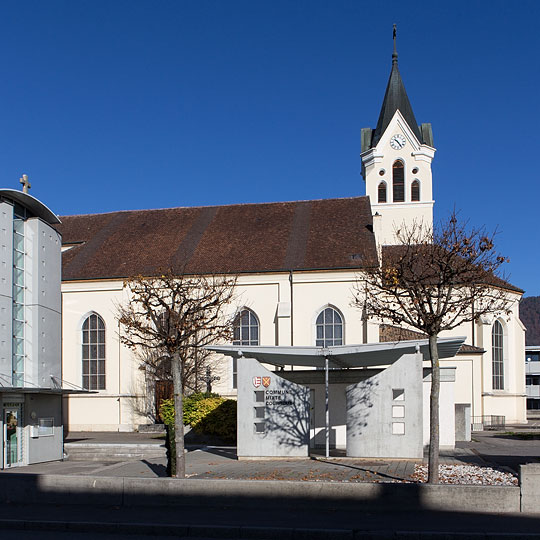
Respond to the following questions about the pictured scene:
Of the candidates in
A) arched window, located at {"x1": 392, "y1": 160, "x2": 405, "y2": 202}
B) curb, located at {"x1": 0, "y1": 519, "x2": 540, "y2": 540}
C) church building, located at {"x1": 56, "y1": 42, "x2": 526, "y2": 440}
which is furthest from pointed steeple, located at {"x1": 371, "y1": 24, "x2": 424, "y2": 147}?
curb, located at {"x1": 0, "y1": 519, "x2": 540, "y2": 540}

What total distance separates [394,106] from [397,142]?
126 inches

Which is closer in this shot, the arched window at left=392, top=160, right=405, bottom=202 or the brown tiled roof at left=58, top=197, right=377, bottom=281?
the brown tiled roof at left=58, top=197, right=377, bottom=281

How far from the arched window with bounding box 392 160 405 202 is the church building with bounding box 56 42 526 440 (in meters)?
11.3

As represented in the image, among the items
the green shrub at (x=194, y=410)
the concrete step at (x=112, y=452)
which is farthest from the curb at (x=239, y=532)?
the green shrub at (x=194, y=410)

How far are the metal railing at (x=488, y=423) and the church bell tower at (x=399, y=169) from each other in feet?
57.0

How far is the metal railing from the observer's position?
117 ft

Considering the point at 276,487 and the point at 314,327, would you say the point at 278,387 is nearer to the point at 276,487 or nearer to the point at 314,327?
the point at 276,487

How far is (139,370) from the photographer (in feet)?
118

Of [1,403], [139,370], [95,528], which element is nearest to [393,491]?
[95,528]

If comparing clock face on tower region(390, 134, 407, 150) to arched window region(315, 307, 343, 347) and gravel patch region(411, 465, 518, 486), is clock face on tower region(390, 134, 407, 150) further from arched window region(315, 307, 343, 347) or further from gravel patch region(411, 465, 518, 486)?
gravel patch region(411, 465, 518, 486)

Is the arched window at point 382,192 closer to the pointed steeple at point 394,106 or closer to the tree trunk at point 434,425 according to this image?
the pointed steeple at point 394,106

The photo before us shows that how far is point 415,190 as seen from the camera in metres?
51.9

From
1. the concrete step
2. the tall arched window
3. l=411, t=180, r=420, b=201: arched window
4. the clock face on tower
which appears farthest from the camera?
the clock face on tower

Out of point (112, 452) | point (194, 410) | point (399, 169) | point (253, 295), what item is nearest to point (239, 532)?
point (112, 452)
